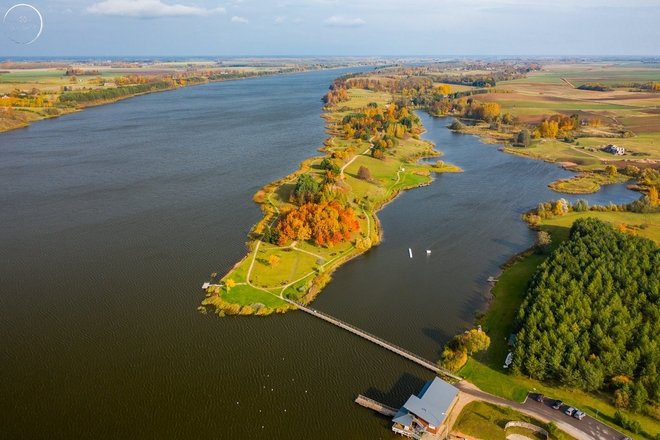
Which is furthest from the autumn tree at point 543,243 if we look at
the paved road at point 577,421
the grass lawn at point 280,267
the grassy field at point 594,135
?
the grassy field at point 594,135

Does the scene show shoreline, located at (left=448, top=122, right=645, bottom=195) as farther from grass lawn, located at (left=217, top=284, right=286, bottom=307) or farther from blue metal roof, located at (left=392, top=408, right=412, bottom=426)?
blue metal roof, located at (left=392, top=408, right=412, bottom=426)

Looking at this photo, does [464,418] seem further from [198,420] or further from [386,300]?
[198,420]

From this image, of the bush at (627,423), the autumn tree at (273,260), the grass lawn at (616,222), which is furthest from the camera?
the grass lawn at (616,222)

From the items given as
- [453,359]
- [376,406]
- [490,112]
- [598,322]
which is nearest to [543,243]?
[598,322]

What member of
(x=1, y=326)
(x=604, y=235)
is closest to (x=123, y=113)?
(x=1, y=326)

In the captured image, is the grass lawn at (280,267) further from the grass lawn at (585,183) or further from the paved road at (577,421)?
the grass lawn at (585,183)

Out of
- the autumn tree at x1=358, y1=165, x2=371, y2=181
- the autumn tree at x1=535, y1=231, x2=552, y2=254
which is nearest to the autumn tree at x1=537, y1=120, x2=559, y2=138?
the autumn tree at x1=358, y1=165, x2=371, y2=181
